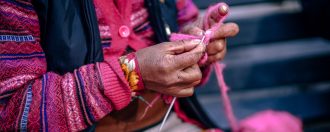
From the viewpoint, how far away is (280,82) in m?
2.02

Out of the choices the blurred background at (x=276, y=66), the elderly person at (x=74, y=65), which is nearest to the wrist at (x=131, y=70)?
the elderly person at (x=74, y=65)

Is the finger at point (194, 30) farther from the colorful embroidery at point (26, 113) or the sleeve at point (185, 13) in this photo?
the colorful embroidery at point (26, 113)

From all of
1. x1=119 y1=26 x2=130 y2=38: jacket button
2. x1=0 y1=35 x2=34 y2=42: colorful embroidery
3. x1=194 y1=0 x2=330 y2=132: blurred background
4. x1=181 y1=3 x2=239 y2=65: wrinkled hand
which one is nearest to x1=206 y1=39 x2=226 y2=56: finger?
x1=181 y1=3 x2=239 y2=65: wrinkled hand

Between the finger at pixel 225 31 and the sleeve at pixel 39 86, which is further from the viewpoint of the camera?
the finger at pixel 225 31

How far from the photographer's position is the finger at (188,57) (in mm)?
903

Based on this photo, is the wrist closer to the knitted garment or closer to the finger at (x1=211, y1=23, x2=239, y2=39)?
the knitted garment

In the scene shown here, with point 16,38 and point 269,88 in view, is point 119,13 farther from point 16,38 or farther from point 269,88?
point 269,88

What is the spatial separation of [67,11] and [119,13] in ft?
0.54

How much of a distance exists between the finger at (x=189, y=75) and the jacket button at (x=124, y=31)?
0.74ft

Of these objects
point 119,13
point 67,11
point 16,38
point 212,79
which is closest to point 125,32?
point 119,13

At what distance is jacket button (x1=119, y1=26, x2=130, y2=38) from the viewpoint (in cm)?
104

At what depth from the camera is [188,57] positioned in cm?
91

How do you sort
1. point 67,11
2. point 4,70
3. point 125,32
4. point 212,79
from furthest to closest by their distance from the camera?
point 212,79 < point 125,32 < point 67,11 < point 4,70

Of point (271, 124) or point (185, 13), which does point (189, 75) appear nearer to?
point (185, 13)
